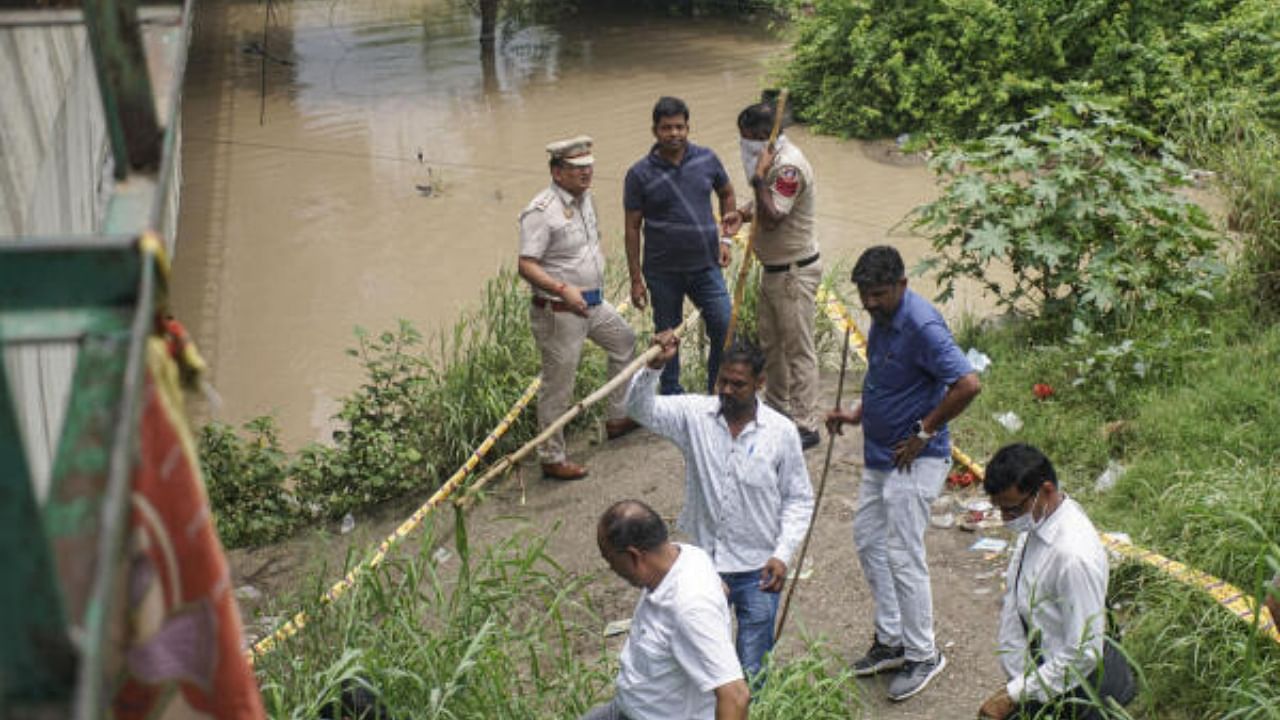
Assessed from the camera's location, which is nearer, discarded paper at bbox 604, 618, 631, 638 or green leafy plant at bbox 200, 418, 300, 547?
discarded paper at bbox 604, 618, 631, 638

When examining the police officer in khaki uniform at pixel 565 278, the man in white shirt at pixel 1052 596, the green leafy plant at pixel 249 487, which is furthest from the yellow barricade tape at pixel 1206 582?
the green leafy plant at pixel 249 487

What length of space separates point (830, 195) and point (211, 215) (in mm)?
5688

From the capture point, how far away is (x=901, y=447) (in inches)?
185

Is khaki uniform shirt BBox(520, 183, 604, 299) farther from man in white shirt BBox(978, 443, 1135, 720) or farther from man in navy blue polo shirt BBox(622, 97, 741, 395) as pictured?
man in white shirt BBox(978, 443, 1135, 720)

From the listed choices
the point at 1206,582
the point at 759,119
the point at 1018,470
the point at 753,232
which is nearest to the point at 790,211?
the point at 753,232

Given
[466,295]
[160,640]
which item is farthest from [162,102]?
[466,295]

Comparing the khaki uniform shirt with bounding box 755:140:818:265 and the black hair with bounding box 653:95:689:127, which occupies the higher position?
the black hair with bounding box 653:95:689:127

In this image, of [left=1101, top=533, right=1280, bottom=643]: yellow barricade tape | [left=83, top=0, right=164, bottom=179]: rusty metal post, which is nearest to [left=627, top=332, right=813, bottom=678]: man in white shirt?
[left=1101, top=533, right=1280, bottom=643]: yellow barricade tape

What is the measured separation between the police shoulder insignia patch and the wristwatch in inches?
67.3

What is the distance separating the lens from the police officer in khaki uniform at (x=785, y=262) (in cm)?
609

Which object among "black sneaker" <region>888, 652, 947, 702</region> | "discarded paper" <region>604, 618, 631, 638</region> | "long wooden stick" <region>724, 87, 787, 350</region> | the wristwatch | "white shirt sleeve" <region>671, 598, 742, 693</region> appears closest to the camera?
"white shirt sleeve" <region>671, 598, 742, 693</region>

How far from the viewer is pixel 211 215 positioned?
41.4 feet

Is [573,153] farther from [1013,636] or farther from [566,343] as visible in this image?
[1013,636]

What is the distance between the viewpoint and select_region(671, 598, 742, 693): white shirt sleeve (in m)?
3.51
